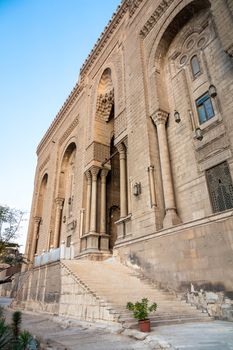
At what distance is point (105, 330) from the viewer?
524cm

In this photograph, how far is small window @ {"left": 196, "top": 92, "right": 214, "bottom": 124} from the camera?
914cm

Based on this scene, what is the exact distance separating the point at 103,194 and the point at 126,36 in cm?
960

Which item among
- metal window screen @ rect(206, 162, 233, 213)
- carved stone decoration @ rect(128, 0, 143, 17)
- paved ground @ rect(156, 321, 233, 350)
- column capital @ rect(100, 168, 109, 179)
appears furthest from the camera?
column capital @ rect(100, 168, 109, 179)

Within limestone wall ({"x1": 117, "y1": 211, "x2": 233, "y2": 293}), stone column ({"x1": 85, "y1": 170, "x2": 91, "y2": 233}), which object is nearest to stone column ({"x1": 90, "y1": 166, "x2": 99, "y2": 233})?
stone column ({"x1": 85, "y1": 170, "x2": 91, "y2": 233})

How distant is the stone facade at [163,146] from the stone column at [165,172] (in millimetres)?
39

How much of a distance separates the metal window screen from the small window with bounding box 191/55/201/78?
4363 mm

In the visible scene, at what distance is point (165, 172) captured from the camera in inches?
382

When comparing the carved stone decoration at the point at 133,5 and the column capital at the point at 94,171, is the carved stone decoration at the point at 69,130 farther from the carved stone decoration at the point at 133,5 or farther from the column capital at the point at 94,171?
the carved stone decoration at the point at 133,5

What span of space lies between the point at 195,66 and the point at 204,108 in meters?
2.28

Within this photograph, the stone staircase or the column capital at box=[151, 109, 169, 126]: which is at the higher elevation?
the column capital at box=[151, 109, 169, 126]

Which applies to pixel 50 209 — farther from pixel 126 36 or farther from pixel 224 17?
pixel 224 17

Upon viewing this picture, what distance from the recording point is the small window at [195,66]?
10205 millimetres

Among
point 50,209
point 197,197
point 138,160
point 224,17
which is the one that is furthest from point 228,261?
point 50,209

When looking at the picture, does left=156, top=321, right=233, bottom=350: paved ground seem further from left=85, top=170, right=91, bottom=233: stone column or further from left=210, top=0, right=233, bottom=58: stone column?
left=85, top=170, right=91, bottom=233: stone column
